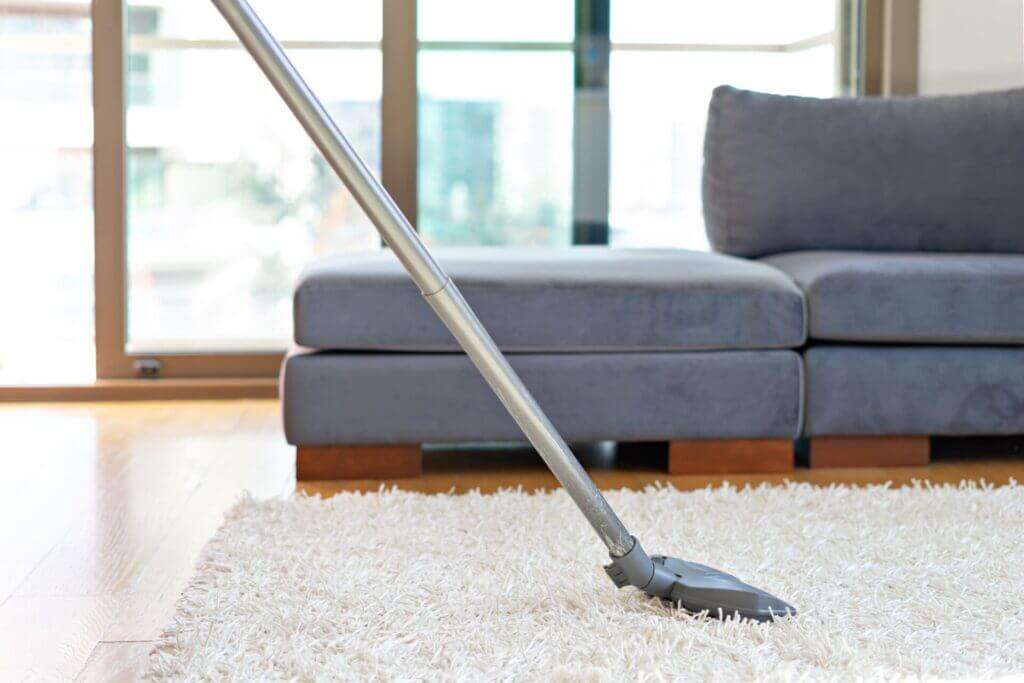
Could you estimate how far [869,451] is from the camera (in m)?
2.61

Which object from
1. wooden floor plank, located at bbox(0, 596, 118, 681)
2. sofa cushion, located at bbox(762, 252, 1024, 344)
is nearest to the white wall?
sofa cushion, located at bbox(762, 252, 1024, 344)

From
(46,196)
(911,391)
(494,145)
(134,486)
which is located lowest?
(134,486)

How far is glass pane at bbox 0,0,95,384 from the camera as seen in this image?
11.9 feet

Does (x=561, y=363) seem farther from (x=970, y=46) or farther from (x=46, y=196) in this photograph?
(x=970, y=46)

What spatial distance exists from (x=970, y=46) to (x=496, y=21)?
Result: 1450 millimetres

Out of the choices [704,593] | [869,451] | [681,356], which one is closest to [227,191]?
[681,356]

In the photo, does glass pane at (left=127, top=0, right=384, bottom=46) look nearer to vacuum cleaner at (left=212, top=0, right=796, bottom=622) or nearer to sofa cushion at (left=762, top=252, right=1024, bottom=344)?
sofa cushion at (left=762, top=252, right=1024, bottom=344)

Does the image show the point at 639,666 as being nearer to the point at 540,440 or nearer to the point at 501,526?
the point at 540,440

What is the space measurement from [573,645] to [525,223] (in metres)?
2.51

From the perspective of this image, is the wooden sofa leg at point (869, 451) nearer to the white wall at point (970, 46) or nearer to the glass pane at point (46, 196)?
the white wall at point (970, 46)

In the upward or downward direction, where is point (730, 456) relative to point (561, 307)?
downward

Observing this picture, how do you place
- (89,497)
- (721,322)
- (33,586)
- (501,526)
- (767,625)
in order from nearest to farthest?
(767,625) → (33,586) → (501,526) → (89,497) → (721,322)

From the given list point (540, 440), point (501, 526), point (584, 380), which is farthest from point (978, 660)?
point (584, 380)

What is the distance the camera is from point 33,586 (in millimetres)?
1775
